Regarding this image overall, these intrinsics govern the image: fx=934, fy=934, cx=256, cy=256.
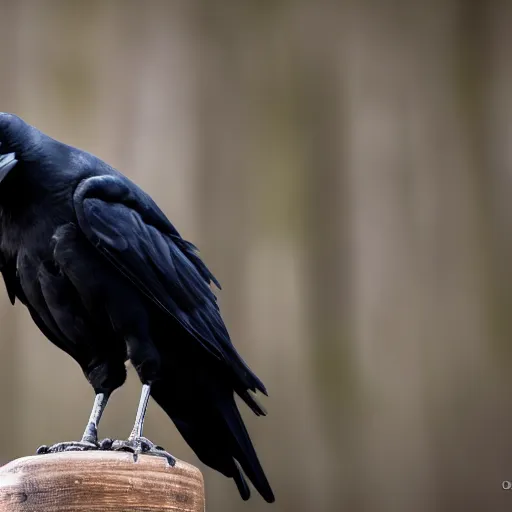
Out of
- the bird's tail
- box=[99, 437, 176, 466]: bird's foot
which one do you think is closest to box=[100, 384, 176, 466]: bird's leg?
box=[99, 437, 176, 466]: bird's foot

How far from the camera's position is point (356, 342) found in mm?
2617

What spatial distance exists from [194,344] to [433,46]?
5.06 feet

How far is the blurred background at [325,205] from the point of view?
2.54 m

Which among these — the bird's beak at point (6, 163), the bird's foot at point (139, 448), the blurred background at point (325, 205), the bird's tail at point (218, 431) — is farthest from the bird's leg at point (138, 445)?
the blurred background at point (325, 205)

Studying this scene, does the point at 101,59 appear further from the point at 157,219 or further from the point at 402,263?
the point at 157,219

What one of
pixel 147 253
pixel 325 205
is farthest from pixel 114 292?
pixel 325 205

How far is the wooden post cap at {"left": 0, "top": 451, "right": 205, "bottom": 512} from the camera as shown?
1.31 m

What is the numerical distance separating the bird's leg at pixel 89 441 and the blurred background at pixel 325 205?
3.16 ft

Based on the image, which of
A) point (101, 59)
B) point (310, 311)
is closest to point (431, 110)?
point (310, 311)

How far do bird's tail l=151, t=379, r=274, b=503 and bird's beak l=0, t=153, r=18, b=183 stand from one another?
0.45 m

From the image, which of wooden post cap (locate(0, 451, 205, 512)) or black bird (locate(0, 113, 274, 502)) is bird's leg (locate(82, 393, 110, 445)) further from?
wooden post cap (locate(0, 451, 205, 512))

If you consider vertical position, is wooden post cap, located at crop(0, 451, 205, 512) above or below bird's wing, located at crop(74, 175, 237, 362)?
below

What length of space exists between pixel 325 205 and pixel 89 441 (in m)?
1.32

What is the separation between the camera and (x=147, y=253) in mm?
1591
